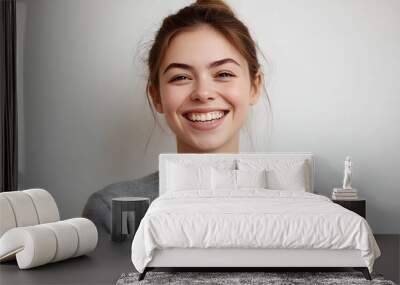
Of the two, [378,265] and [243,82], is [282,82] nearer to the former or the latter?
[243,82]

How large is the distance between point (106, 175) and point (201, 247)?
2616mm

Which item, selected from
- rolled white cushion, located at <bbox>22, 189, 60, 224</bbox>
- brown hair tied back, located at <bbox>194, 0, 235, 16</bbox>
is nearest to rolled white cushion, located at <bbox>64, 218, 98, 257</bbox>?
rolled white cushion, located at <bbox>22, 189, 60, 224</bbox>

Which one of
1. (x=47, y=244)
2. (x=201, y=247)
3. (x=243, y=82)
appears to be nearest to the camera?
(x=201, y=247)

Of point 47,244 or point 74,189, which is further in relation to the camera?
point 74,189

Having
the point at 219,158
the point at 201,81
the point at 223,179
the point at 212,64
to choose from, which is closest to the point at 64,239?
the point at 223,179

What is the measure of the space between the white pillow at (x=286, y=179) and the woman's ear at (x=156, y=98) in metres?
1.38

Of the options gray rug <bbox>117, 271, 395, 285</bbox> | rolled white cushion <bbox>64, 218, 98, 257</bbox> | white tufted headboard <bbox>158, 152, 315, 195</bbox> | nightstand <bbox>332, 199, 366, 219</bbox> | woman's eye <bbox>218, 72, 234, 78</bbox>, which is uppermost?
woman's eye <bbox>218, 72, 234, 78</bbox>

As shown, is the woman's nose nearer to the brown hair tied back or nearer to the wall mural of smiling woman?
the wall mural of smiling woman

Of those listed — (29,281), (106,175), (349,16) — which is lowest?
(29,281)

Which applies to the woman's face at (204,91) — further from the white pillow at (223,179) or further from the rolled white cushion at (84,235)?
the rolled white cushion at (84,235)

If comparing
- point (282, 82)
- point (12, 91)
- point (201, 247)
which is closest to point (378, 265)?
point (201, 247)

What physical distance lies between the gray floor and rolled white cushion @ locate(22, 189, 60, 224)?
43cm

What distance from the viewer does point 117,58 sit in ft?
24.5

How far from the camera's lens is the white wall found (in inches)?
290
